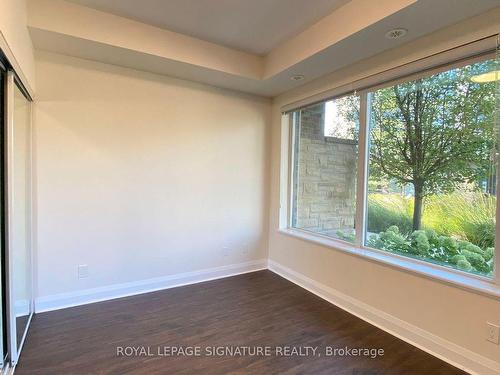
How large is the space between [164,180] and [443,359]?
3.01m

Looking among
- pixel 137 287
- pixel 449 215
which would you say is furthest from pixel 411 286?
pixel 137 287

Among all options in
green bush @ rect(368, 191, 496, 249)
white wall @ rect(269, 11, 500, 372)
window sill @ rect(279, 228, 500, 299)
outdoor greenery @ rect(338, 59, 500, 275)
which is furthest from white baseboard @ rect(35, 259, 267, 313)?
green bush @ rect(368, 191, 496, 249)

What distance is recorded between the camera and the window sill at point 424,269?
79.0 inches

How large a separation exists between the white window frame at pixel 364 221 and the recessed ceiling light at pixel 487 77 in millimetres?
117

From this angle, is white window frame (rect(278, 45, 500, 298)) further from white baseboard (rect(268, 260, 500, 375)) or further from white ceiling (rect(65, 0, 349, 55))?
white ceiling (rect(65, 0, 349, 55))

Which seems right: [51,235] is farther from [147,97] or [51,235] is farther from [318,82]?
[318,82]

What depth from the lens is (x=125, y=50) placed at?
264cm

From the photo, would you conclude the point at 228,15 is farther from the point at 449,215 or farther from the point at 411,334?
the point at 411,334

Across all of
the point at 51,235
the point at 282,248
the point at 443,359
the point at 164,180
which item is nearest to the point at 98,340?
the point at 51,235

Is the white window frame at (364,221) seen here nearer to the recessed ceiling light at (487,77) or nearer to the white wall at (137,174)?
the recessed ceiling light at (487,77)

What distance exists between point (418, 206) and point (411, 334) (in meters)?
1.05

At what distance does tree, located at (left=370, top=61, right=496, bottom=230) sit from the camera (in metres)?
2.11

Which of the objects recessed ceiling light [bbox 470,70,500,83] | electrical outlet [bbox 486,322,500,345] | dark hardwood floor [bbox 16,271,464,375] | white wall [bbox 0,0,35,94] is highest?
white wall [bbox 0,0,35,94]

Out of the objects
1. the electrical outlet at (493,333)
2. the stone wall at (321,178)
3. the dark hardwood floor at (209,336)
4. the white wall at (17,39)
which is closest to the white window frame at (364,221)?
the stone wall at (321,178)
